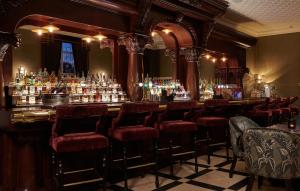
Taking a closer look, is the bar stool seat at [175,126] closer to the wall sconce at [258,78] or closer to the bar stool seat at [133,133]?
the bar stool seat at [133,133]

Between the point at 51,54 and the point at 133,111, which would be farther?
the point at 51,54

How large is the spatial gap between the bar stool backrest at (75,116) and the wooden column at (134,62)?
2.27 metres

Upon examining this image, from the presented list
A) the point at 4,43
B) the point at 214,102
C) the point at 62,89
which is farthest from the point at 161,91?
the point at 4,43

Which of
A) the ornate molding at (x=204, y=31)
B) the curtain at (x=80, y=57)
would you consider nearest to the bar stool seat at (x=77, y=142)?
the ornate molding at (x=204, y=31)

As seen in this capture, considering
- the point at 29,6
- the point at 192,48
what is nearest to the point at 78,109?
the point at 29,6

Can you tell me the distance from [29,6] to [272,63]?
951 cm

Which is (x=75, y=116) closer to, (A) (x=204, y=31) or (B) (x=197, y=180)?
(B) (x=197, y=180)

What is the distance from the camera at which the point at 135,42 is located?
544 centimetres

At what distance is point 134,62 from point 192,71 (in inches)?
77.3

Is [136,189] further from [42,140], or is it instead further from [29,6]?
[29,6]

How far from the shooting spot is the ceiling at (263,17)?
760 cm

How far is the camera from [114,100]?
545 cm

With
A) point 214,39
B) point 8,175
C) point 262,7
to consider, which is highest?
point 262,7

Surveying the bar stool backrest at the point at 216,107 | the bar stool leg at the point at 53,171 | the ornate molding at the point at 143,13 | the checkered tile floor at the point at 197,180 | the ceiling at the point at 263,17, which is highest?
the ceiling at the point at 263,17
